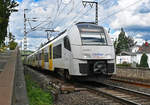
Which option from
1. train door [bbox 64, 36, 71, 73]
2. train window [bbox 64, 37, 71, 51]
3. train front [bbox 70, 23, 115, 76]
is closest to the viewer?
train front [bbox 70, 23, 115, 76]

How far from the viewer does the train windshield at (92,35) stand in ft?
35.0

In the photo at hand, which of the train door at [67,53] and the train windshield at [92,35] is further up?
the train windshield at [92,35]

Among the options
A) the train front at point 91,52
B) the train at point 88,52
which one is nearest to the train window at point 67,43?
the train at point 88,52

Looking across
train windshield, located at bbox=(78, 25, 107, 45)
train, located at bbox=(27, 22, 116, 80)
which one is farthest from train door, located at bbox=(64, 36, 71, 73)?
train windshield, located at bbox=(78, 25, 107, 45)

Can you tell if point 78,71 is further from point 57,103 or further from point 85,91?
point 57,103

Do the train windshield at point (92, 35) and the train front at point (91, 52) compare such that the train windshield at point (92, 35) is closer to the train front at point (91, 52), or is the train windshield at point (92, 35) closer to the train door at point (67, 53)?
the train front at point (91, 52)

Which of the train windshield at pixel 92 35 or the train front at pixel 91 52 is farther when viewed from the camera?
the train windshield at pixel 92 35

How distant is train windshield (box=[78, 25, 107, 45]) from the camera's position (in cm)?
1066

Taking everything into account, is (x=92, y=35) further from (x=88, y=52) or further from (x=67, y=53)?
(x=67, y=53)

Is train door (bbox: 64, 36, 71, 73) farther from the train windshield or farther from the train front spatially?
the train windshield

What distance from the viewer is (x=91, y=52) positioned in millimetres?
10195

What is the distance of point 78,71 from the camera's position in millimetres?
9977

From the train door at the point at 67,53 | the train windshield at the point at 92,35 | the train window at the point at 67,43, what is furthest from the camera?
the train window at the point at 67,43

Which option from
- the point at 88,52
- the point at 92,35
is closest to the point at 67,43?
the point at 92,35
